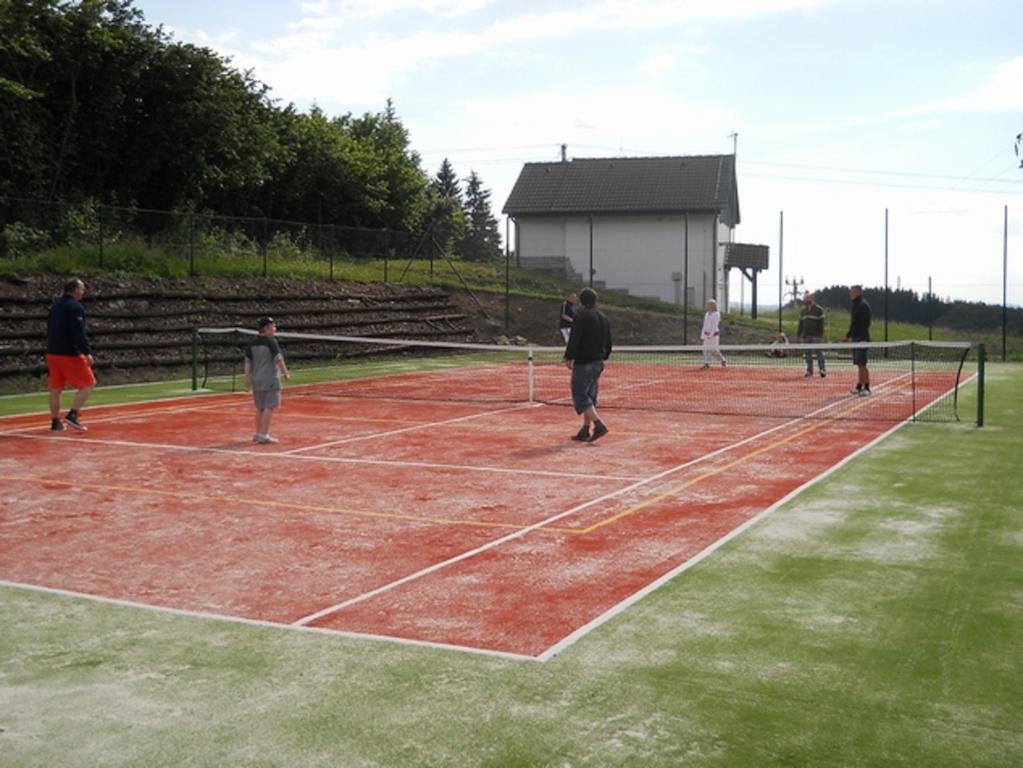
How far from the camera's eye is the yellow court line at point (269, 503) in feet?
29.7

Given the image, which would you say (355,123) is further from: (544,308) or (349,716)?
(349,716)

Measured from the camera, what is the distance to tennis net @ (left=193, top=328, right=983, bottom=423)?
18.2 meters

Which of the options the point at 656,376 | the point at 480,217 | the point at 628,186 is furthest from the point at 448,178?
the point at 656,376

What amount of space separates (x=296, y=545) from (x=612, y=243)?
46042mm

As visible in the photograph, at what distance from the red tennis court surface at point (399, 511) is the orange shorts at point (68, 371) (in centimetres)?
75

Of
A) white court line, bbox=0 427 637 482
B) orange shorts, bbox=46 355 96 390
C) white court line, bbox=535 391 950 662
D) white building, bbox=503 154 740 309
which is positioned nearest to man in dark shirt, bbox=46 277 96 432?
orange shorts, bbox=46 355 96 390

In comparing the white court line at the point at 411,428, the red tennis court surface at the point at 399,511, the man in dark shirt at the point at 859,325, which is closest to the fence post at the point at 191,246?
the red tennis court surface at the point at 399,511

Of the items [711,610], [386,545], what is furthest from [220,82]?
[711,610]

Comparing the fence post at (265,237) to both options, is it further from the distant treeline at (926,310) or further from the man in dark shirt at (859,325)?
the distant treeline at (926,310)

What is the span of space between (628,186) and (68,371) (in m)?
42.4

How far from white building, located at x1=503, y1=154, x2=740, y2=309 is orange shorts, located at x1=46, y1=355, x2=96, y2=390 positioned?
121ft

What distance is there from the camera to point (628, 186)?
5447 cm

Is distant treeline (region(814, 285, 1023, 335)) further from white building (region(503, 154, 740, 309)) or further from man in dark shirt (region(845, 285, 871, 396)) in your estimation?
man in dark shirt (region(845, 285, 871, 396))

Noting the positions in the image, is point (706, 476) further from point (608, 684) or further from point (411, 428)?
point (608, 684)
